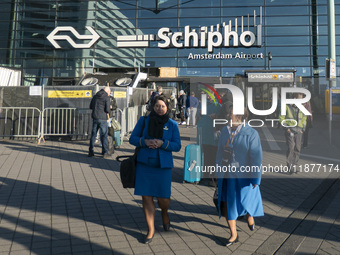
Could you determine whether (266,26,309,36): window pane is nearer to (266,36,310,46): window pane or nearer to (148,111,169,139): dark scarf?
(266,36,310,46): window pane

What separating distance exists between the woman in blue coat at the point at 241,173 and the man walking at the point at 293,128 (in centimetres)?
381

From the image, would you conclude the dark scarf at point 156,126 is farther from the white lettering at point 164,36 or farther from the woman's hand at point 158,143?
the white lettering at point 164,36

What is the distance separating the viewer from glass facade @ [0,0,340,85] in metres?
27.2

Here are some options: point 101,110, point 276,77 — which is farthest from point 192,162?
point 276,77

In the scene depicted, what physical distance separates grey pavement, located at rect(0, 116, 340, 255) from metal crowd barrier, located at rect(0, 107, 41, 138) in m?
4.09

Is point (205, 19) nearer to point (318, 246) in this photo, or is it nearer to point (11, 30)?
point (11, 30)

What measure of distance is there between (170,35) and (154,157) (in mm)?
25098

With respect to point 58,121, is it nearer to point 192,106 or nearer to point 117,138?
point 117,138

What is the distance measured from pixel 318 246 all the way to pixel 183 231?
148 cm

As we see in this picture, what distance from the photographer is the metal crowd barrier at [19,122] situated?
40.0 feet

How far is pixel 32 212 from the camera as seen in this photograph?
16.2 feet

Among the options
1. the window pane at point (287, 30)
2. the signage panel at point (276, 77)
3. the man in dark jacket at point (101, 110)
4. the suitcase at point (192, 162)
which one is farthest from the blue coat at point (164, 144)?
the window pane at point (287, 30)

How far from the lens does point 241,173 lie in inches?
151

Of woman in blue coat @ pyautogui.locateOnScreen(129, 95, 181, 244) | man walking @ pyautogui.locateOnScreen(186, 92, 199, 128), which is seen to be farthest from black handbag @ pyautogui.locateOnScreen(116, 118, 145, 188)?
man walking @ pyautogui.locateOnScreen(186, 92, 199, 128)
